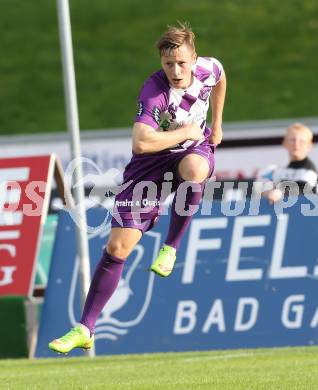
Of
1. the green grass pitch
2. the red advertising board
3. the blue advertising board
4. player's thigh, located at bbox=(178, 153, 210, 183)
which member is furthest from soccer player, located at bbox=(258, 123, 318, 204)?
player's thigh, located at bbox=(178, 153, 210, 183)

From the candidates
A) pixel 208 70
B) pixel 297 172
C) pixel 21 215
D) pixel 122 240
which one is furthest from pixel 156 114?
pixel 21 215

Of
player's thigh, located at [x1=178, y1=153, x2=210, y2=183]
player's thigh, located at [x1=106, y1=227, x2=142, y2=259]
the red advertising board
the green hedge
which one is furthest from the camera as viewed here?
the red advertising board

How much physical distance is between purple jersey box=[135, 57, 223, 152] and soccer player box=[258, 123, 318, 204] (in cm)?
292

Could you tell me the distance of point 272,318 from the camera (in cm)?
1132

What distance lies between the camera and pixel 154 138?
25.9 feet

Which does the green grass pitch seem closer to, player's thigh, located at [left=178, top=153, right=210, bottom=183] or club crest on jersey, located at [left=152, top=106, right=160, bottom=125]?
player's thigh, located at [left=178, top=153, right=210, bottom=183]

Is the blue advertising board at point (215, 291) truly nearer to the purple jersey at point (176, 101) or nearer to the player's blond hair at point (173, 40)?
the purple jersey at point (176, 101)

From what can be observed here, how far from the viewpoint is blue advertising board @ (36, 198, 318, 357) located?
11336 mm

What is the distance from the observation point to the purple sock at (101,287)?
8320 mm

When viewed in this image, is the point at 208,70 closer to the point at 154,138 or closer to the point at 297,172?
the point at 154,138

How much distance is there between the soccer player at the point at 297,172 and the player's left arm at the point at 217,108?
254 cm

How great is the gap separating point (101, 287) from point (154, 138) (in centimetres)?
120

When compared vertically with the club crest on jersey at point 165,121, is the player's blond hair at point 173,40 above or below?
above

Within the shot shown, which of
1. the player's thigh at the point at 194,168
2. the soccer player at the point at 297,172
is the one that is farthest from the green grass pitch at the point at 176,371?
the soccer player at the point at 297,172
